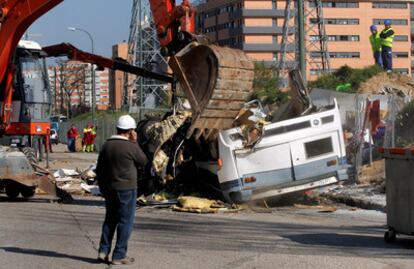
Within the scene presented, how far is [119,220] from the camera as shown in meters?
8.58

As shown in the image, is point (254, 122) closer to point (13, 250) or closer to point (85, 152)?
point (13, 250)

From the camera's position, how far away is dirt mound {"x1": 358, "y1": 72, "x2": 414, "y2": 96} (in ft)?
76.0

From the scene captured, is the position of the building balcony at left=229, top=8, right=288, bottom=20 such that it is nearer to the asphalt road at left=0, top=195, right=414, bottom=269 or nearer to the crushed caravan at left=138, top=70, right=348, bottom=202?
the crushed caravan at left=138, top=70, right=348, bottom=202

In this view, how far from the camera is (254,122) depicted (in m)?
14.2

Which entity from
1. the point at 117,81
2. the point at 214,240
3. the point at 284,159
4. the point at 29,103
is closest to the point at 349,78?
the point at 29,103

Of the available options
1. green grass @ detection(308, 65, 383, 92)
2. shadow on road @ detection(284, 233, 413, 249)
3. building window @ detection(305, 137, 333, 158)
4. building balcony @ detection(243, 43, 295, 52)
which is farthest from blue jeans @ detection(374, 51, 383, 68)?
building balcony @ detection(243, 43, 295, 52)

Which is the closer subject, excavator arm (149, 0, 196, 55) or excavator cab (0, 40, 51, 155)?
excavator arm (149, 0, 196, 55)

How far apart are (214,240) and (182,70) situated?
4763 mm

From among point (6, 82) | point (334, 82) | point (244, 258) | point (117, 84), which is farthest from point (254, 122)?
point (117, 84)

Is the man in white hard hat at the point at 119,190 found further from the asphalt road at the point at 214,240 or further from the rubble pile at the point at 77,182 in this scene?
the rubble pile at the point at 77,182

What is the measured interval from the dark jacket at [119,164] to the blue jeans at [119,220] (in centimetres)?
9

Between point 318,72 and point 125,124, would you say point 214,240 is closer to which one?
point 125,124

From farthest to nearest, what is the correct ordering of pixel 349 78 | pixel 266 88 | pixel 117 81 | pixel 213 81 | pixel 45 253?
1. pixel 117 81
2. pixel 266 88
3. pixel 349 78
4. pixel 213 81
5. pixel 45 253

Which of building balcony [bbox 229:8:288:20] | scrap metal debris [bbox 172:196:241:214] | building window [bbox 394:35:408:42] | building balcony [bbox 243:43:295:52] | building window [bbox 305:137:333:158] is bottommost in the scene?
scrap metal debris [bbox 172:196:241:214]
